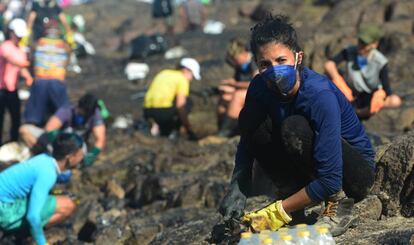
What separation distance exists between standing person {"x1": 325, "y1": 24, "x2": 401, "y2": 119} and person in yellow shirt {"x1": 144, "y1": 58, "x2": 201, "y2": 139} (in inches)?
109

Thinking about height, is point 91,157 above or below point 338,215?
below

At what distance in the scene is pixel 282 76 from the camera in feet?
14.1

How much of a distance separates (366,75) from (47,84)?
4.43 m

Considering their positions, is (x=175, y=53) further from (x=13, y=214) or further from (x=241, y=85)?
(x=13, y=214)

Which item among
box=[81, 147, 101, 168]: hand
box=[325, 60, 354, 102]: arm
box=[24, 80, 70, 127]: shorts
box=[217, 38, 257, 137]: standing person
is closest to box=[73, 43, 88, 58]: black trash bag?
box=[24, 80, 70, 127]: shorts

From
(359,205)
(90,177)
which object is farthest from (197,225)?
(90,177)

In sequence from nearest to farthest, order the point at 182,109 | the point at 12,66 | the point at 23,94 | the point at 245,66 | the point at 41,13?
the point at 245,66, the point at 12,66, the point at 182,109, the point at 23,94, the point at 41,13

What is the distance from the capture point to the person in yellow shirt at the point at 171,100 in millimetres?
11500

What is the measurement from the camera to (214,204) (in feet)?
24.7

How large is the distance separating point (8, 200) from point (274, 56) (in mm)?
3629

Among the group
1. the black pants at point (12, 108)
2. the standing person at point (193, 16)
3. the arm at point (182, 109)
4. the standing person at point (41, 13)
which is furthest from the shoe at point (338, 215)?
the standing person at point (193, 16)

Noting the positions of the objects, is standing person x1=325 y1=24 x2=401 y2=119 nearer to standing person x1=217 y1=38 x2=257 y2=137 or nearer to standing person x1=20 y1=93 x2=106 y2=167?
standing person x1=217 y1=38 x2=257 y2=137

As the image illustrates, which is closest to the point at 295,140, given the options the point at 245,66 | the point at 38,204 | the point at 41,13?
the point at 38,204

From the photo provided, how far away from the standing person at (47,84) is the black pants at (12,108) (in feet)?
1.68
